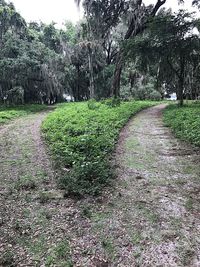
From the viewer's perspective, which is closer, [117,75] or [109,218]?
[109,218]

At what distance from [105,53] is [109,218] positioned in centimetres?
2789

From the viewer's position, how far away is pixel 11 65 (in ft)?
61.1

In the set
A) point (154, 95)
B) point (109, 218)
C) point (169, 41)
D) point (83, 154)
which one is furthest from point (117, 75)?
point (109, 218)

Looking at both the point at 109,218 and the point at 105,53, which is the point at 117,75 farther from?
the point at 109,218

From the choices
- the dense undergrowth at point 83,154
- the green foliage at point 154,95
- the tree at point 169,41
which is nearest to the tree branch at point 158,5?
the tree at point 169,41

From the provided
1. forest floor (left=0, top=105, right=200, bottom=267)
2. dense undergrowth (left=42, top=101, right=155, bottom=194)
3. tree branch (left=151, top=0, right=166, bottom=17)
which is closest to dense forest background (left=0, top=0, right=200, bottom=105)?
tree branch (left=151, top=0, right=166, bottom=17)

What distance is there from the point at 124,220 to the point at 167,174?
71.9 inches

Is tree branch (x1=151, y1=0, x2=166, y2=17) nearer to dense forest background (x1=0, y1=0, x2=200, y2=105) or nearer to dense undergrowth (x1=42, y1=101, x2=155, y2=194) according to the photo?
dense forest background (x1=0, y1=0, x2=200, y2=105)

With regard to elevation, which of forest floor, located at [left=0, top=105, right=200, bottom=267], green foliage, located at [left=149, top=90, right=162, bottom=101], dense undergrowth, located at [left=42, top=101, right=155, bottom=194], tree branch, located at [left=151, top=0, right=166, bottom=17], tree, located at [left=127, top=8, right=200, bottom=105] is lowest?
forest floor, located at [left=0, top=105, right=200, bottom=267]

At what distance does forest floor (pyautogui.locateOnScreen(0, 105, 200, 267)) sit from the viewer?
9.60 feet

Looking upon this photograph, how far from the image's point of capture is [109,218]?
3646 millimetres

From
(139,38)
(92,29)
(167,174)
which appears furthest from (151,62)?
(167,174)

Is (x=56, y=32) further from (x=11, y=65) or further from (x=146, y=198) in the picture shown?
(x=146, y=198)

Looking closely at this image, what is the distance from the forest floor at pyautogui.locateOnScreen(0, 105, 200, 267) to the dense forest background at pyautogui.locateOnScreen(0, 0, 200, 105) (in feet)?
36.1
